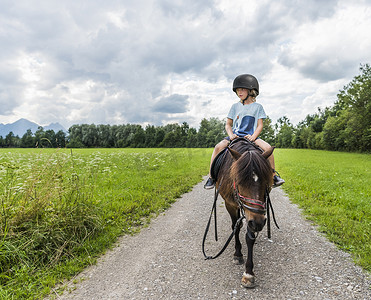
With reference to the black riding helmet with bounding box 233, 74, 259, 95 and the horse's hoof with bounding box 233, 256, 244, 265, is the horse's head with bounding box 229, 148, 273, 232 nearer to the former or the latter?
the horse's hoof with bounding box 233, 256, 244, 265

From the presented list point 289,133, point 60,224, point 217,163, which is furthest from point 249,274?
point 289,133

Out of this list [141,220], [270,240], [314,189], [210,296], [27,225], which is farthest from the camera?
[314,189]

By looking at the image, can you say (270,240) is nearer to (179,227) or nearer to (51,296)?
(179,227)

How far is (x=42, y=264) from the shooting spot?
11.9 feet

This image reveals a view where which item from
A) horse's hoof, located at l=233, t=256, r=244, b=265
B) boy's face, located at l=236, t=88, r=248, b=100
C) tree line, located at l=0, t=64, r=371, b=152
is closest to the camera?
horse's hoof, located at l=233, t=256, r=244, b=265

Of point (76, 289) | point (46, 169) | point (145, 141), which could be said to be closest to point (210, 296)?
point (76, 289)

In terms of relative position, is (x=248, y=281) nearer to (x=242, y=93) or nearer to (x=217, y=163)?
(x=217, y=163)

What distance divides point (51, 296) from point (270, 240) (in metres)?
4.37

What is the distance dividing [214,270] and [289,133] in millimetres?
111819

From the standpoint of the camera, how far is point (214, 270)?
3633mm

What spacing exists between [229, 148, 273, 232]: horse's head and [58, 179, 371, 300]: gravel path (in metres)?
1.28

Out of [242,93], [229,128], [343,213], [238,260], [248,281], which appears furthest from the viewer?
[343,213]

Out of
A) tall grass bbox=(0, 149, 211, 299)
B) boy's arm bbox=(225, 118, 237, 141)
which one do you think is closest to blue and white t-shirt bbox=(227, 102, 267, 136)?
boy's arm bbox=(225, 118, 237, 141)

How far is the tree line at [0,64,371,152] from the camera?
113 feet
